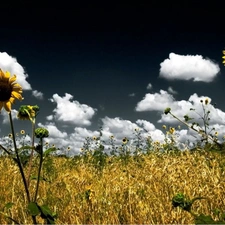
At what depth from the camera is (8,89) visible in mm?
2320

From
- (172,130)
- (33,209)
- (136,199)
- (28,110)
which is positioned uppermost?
(172,130)

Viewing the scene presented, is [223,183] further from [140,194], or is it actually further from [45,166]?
[45,166]

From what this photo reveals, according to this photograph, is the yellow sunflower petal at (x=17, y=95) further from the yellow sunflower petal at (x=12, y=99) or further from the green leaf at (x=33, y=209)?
the green leaf at (x=33, y=209)

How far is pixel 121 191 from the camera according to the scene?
334cm

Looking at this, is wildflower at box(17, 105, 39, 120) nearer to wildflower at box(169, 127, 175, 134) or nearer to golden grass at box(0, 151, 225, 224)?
golden grass at box(0, 151, 225, 224)

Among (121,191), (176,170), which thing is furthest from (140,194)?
(176,170)

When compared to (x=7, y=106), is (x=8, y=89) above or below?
above

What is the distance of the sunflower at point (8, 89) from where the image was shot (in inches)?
90.7

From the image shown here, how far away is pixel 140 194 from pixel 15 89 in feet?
4.96

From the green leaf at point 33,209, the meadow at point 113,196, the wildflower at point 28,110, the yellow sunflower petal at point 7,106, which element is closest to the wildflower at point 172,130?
the meadow at point 113,196

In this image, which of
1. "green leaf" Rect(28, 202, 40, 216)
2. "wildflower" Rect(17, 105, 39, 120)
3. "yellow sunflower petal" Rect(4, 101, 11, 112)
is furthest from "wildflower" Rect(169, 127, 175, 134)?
"green leaf" Rect(28, 202, 40, 216)

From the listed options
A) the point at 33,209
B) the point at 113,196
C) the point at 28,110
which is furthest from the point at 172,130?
the point at 33,209

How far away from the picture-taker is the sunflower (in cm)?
230

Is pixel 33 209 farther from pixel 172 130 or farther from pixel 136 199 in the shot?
pixel 172 130
